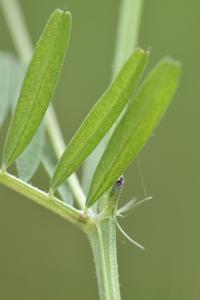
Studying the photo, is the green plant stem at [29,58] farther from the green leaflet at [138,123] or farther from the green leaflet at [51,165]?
the green leaflet at [138,123]

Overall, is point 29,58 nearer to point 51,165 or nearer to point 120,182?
point 51,165

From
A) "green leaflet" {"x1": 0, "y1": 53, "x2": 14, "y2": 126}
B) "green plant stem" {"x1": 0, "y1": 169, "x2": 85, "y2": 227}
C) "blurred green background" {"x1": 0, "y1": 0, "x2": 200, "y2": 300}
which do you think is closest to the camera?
"green plant stem" {"x1": 0, "y1": 169, "x2": 85, "y2": 227}

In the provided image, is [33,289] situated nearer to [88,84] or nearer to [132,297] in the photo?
[132,297]

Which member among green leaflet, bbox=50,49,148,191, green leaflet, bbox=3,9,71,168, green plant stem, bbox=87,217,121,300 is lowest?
green plant stem, bbox=87,217,121,300

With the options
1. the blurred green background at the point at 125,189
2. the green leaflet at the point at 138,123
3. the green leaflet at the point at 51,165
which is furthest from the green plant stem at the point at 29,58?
the blurred green background at the point at 125,189

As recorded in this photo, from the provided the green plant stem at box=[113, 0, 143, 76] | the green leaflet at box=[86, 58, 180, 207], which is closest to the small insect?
the green leaflet at box=[86, 58, 180, 207]

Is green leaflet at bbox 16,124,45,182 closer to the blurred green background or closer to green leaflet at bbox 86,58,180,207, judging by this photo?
green leaflet at bbox 86,58,180,207

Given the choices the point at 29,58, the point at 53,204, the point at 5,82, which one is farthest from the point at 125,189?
the point at 53,204
